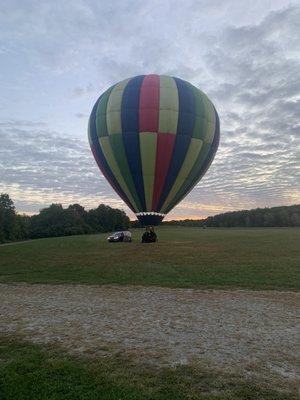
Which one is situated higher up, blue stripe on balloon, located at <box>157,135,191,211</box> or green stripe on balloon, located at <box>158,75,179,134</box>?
green stripe on balloon, located at <box>158,75,179,134</box>

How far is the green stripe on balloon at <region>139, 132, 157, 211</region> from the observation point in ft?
102

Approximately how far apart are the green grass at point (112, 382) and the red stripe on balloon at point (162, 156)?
23.8 m

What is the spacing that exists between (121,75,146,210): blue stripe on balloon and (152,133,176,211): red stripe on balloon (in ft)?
4.36

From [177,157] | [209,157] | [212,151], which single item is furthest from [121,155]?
[212,151]

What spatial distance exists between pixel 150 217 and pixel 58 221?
8481 centimetres

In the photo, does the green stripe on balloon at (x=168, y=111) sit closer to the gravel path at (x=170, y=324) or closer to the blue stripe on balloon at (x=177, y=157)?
the blue stripe on balloon at (x=177, y=157)

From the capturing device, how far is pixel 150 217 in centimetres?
3409

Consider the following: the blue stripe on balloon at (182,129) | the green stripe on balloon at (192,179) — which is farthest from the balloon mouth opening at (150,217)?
the blue stripe on balloon at (182,129)

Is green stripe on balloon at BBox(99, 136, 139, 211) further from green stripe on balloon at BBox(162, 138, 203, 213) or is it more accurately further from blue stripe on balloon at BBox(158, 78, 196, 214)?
green stripe on balloon at BBox(162, 138, 203, 213)

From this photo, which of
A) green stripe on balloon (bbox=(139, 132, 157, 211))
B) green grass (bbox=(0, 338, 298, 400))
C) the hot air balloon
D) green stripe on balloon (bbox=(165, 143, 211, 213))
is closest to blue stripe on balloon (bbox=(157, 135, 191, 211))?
the hot air balloon

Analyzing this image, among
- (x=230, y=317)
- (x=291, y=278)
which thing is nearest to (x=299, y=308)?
(x=230, y=317)

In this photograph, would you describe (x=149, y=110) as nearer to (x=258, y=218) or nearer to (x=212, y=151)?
(x=212, y=151)

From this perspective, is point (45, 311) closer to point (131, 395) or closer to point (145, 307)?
point (145, 307)

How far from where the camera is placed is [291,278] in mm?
19734
